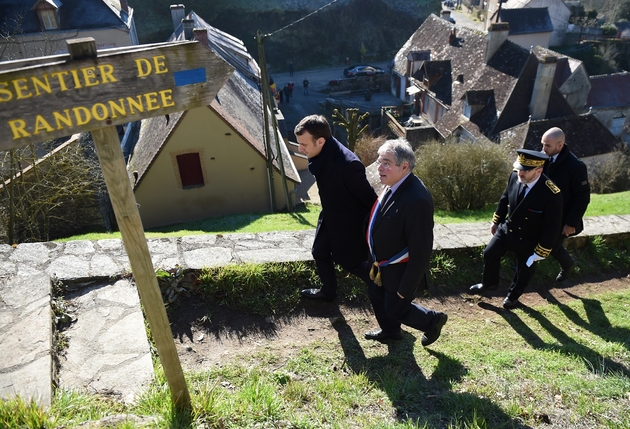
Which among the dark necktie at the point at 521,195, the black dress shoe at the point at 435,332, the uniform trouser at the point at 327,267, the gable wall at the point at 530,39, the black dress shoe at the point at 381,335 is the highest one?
the gable wall at the point at 530,39

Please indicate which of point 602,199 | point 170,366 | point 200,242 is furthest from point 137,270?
point 602,199

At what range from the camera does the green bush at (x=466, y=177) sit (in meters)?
10.9

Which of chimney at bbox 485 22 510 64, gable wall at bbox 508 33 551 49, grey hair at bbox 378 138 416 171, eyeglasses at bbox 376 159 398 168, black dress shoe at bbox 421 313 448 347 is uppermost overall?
gable wall at bbox 508 33 551 49

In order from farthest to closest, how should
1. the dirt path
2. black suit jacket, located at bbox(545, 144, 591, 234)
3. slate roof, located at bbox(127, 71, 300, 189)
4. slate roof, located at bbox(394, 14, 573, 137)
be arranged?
slate roof, located at bbox(394, 14, 573, 137)
slate roof, located at bbox(127, 71, 300, 189)
black suit jacket, located at bbox(545, 144, 591, 234)
the dirt path

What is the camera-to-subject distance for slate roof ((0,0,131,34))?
24.2 meters

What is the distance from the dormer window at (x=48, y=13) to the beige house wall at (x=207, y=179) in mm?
15028

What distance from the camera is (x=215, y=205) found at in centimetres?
1645

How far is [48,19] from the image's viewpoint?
23938 mm

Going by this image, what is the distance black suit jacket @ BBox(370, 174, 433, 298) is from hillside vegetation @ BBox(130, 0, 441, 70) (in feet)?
142

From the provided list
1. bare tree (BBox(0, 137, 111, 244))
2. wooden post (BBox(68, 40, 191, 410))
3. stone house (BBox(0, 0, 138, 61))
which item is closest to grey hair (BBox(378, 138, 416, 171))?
wooden post (BBox(68, 40, 191, 410))

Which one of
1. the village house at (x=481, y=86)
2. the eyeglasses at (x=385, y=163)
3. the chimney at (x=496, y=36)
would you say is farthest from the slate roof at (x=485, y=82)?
the eyeglasses at (x=385, y=163)

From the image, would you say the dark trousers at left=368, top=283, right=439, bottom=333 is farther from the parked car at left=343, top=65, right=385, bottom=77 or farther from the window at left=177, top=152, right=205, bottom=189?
the parked car at left=343, top=65, right=385, bottom=77

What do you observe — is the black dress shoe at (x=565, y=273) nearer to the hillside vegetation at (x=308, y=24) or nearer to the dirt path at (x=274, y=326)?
the dirt path at (x=274, y=326)

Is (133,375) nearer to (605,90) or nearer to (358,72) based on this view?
(605,90)
